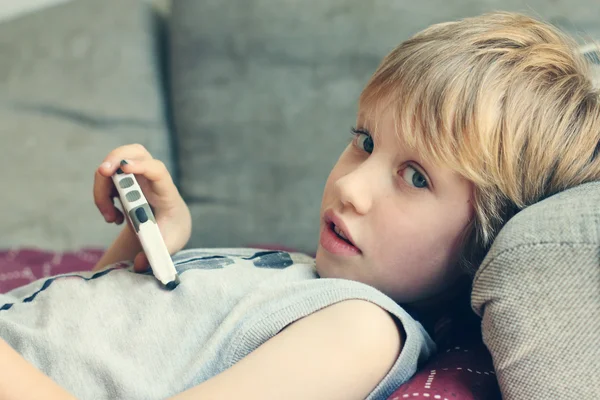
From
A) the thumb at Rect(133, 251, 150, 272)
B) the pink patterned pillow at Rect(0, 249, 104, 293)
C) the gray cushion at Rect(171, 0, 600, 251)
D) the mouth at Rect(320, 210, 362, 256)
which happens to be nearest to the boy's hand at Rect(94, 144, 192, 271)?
the thumb at Rect(133, 251, 150, 272)

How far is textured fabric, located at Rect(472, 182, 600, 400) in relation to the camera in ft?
1.69

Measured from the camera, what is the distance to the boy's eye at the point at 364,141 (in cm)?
73

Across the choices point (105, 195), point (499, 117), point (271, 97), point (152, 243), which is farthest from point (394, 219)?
point (271, 97)

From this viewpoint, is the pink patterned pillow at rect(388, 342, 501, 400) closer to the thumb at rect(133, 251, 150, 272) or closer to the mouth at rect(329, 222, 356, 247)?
the mouth at rect(329, 222, 356, 247)

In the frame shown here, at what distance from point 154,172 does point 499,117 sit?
0.42 meters

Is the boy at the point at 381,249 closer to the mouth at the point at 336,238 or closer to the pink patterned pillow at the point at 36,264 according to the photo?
the mouth at the point at 336,238

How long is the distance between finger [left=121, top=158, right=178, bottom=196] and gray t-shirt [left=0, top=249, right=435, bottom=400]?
0.41ft

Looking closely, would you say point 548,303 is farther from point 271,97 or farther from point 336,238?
point 271,97

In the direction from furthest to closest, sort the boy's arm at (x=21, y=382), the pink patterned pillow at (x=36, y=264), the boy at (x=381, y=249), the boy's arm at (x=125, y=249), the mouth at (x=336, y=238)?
the pink patterned pillow at (x=36, y=264) → the boy's arm at (x=125, y=249) → the mouth at (x=336, y=238) → the boy at (x=381, y=249) → the boy's arm at (x=21, y=382)

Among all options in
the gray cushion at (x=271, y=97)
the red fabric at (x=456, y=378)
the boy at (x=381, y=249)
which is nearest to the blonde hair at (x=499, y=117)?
the boy at (x=381, y=249)

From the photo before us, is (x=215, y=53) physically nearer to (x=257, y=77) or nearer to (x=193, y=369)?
(x=257, y=77)

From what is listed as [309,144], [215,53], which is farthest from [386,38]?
[215,53]

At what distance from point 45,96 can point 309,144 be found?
656 mm

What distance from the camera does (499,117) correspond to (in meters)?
0.65
